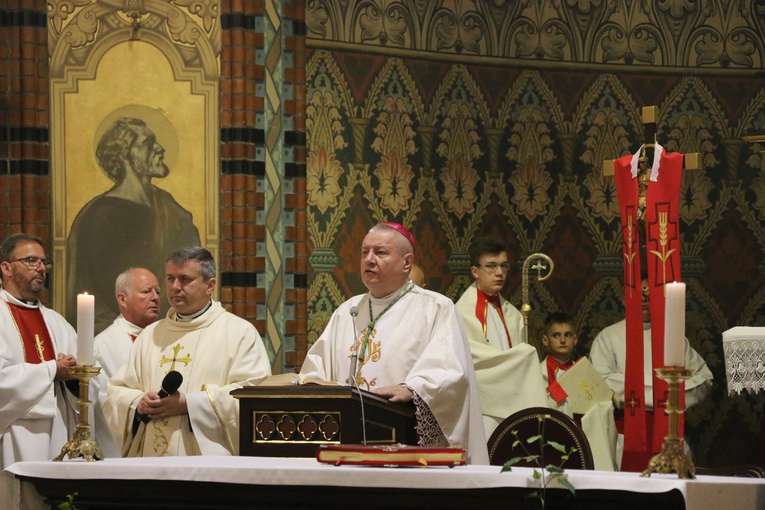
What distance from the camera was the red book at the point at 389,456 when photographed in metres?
4.33

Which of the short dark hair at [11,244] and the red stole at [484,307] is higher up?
the short dark hair at [11,244]

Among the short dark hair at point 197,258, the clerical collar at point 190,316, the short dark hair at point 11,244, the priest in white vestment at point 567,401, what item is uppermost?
the short dark hair at point 11,244

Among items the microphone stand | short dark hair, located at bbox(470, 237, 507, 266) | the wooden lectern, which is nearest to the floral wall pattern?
short dark hair, located at bbox(470, 237, 507, 266)

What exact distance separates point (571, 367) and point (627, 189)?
1.36m

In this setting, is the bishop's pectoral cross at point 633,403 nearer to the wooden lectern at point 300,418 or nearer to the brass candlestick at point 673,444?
the wooden lectern at point 300,418

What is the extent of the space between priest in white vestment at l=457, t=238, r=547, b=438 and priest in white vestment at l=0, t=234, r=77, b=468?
96.7 inches

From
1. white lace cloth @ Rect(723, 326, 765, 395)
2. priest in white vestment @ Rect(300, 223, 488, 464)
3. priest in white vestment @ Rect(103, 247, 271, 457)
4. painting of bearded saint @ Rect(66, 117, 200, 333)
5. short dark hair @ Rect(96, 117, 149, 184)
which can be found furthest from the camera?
short dark hair @ Rect(96, 117, 149, 184)

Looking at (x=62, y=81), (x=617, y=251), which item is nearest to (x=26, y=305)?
(x=62, y=81)

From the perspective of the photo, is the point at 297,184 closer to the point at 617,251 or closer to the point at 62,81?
the point at 62,81

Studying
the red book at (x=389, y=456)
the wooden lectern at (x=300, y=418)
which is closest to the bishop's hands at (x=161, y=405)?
the wooden lectern at (x=300, y=418)

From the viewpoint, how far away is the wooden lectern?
511 cm

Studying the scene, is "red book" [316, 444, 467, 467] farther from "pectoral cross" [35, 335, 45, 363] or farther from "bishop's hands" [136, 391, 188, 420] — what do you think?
"pectoral cross" [35, 335, 45, 363]

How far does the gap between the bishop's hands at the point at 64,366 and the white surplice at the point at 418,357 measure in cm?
143

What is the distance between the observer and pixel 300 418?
518cm
